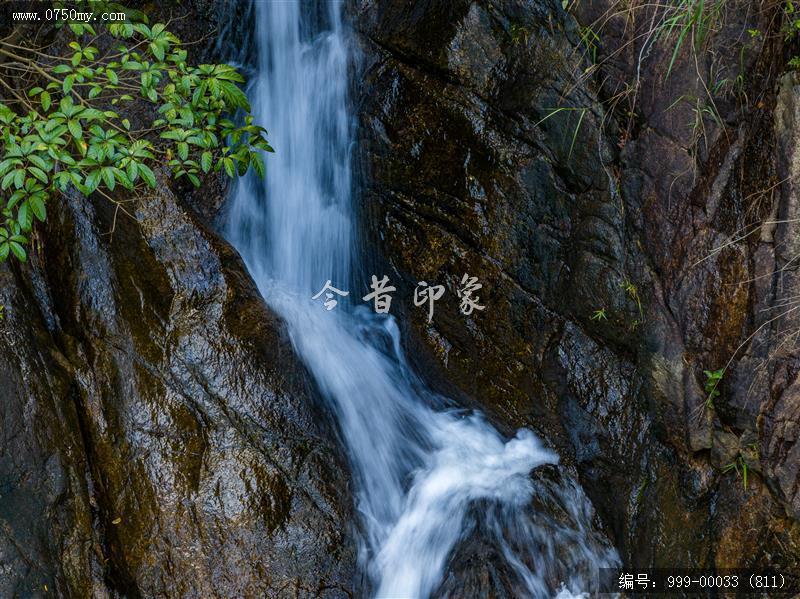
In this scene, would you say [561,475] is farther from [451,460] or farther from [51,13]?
[51,13]

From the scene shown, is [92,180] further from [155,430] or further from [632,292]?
[632,292]

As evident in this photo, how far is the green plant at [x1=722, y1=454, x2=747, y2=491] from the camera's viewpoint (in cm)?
409

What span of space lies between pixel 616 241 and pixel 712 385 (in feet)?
3.56

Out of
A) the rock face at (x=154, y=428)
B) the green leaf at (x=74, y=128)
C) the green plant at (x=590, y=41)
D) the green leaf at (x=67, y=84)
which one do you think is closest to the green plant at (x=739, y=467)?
the rock face at (x=154, y=428)

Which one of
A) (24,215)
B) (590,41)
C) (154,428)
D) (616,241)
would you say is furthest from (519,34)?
(154,428)

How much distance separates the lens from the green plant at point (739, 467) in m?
4.09

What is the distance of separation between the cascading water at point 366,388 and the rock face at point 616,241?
0.97 ft

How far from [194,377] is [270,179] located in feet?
6.69

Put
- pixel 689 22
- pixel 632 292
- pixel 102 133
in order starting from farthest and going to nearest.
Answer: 1. pixel 632 292
2. pixel 689 22
3. pixel 102 133

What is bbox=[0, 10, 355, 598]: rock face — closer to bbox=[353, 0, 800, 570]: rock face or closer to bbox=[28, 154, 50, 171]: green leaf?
bbox=[28, 154, 50, 171]: green leaf

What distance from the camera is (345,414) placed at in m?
4.28

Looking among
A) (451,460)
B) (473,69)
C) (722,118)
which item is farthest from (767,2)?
(451,460)

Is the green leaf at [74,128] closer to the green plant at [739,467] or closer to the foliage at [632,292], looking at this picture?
the foliage at [632,292]

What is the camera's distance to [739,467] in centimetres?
412
